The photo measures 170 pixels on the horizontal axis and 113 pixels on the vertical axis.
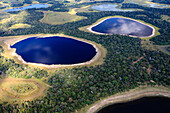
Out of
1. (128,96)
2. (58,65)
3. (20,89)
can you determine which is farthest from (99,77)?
(20,89)

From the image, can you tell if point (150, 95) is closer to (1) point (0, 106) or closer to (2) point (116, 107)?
(2) point (116, 107)

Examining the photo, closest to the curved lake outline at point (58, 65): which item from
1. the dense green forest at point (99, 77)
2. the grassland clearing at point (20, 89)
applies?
the dense green forest at point (99, 77)

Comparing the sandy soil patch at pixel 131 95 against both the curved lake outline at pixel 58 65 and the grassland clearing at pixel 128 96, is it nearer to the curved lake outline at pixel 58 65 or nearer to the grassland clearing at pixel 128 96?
the grassland clearing at pixel 128 96

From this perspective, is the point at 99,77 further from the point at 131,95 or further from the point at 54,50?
the point at 54,50

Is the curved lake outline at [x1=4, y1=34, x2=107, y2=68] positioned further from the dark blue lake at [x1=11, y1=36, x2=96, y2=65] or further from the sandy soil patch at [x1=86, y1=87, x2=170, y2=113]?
the sandy soil patch at [x1=86, y1=87, x2=170, y2=113]

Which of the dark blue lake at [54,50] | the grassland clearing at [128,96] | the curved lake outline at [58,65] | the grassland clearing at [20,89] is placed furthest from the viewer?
the dark blue lake at [54,50]

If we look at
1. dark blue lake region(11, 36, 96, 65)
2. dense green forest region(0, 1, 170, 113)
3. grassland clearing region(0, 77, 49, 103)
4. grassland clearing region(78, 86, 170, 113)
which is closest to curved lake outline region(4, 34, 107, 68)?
dark blue lake region(11, 36, 96, 65)

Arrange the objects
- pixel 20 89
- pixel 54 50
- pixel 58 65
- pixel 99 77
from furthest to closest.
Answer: pixel 54 50 → pixel 58 65 → pixel 99 77 → pixel 20 89

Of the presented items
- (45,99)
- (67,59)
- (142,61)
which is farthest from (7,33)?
(142,61)

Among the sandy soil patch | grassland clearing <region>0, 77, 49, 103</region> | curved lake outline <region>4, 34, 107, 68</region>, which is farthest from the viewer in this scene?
curved lake outline <region>4, 34, 107, 68</region>
